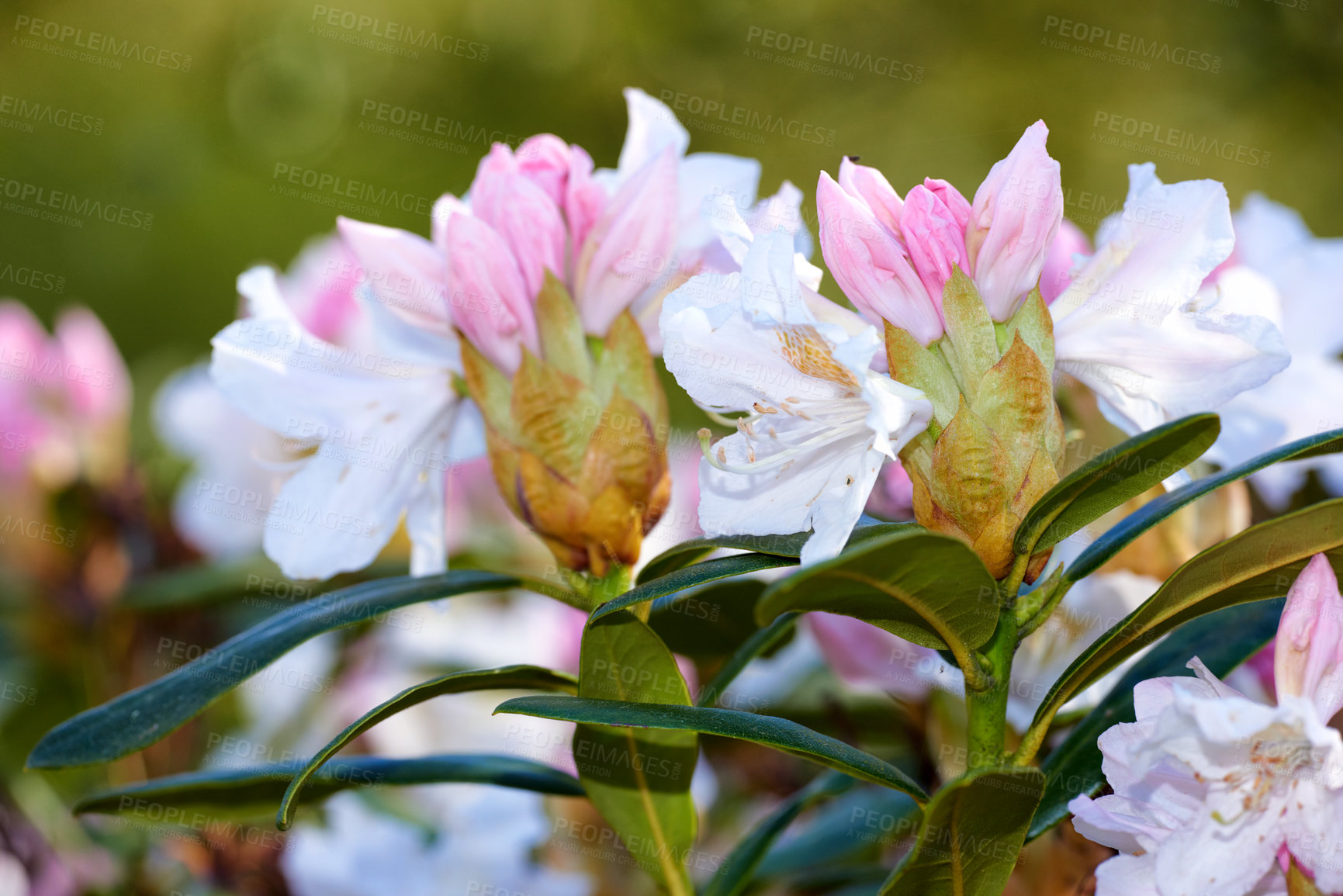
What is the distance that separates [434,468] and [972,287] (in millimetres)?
447

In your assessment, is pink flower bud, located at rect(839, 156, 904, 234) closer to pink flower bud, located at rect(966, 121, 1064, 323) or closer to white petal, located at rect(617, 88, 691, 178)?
pink flower bud, located at rect(966, 121, 1064, 323)

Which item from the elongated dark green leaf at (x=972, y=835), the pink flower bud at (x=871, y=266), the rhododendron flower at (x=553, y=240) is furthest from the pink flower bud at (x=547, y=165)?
the elongated dark green leaf at (x=972, y=835)

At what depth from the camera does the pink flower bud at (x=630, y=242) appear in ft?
2.48

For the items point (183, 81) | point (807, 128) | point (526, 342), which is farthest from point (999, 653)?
point (183, 81)

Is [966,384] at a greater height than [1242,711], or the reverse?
[966,384]

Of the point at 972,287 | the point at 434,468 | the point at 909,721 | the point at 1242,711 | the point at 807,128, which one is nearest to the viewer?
the point at 1242,711

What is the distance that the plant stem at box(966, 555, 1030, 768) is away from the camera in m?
0.61

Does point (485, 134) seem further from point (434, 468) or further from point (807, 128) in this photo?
point (434, 468)

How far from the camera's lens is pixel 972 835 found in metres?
0.56

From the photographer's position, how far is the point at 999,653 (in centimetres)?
61

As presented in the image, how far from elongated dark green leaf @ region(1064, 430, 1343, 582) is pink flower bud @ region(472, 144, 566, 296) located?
1.24 feet

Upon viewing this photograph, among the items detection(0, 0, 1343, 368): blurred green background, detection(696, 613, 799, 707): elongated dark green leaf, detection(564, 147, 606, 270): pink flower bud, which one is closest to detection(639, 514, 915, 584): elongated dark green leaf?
detection(696, 613, 799, 707): elongated dark green leaf

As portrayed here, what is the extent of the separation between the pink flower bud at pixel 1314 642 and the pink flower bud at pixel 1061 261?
211 millimetres

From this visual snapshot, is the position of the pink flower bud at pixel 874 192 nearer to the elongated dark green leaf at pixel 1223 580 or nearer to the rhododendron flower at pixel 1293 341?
the elongated dark green leaf at pixel 1223 580
